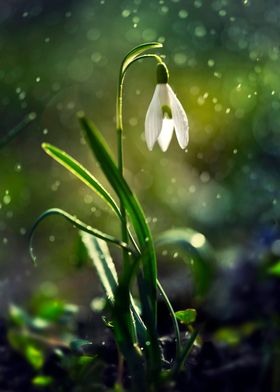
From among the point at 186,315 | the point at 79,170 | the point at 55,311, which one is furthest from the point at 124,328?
the point at 55,311

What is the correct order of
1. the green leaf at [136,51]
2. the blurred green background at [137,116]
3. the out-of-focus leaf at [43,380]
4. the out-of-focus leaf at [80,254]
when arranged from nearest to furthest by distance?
the green leaf at [136,51]
the out-of-focus leaf at [80,254]
the out-of-focus leaf at [43,380]
the blurred green background at [137,116]

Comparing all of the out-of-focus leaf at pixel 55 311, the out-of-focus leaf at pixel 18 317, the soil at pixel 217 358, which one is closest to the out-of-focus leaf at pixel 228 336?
the soil at pixel 217 358

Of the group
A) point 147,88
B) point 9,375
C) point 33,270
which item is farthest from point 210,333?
point 147,88

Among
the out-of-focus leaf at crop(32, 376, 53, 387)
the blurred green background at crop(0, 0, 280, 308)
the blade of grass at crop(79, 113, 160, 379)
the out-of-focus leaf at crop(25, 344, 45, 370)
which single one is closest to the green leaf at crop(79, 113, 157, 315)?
the blade of grass at crop(79, 113, 160, 379)

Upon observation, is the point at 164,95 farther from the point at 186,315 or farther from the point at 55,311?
the point at 55,311

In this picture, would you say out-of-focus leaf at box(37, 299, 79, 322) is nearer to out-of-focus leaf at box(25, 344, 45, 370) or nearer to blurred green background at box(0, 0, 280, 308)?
out-of-focus leaf at box(25, 344, 45, 370)

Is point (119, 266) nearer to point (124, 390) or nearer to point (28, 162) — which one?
point (28, 162)

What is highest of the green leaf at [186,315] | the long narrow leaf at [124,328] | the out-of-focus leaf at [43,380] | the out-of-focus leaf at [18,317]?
the long narrow leaf at [124,328]

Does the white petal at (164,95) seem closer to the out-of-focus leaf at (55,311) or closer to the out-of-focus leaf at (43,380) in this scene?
the out-of-focus leaf at (43,380)
